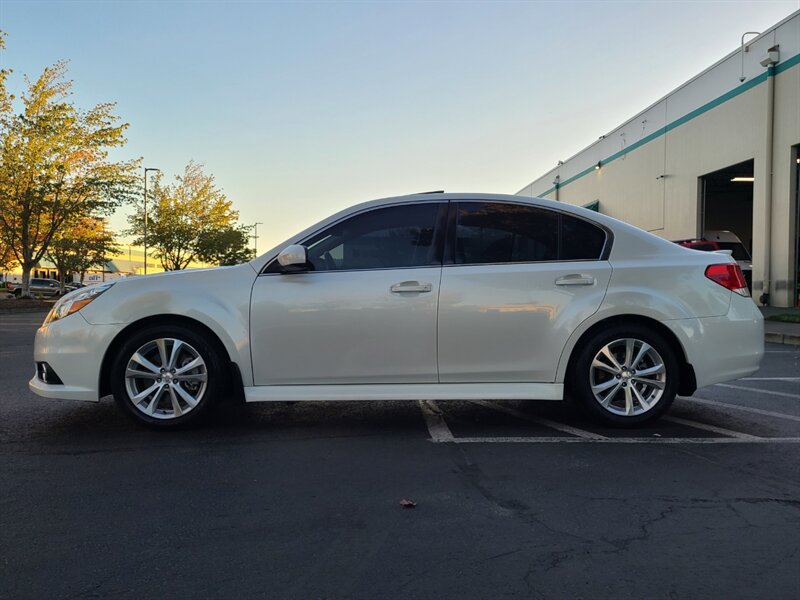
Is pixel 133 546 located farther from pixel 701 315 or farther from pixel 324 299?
pixel 701 315

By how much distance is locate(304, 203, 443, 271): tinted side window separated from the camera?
4.72 m

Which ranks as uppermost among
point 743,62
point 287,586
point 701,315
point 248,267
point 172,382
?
point 743,62

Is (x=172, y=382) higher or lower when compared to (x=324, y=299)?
lower

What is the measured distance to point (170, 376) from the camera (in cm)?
457

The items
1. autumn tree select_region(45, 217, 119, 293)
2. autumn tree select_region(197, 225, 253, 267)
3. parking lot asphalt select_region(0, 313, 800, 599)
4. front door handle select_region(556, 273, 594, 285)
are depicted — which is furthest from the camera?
autumn tree select_region(197, 225, 253, 267)

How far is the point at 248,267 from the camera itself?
15.4 ft

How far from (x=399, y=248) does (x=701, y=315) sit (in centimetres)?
229

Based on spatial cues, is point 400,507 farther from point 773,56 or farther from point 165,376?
point 773,56

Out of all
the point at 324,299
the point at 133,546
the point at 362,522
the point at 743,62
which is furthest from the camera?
the point at 743,62

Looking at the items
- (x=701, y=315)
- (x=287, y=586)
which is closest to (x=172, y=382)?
(x=287, y=586)

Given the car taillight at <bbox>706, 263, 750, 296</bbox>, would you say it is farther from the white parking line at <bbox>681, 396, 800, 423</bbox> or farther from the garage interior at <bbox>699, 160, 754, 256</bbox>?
the garage interior at <bbox>699, 160, 754, 256</bbox>

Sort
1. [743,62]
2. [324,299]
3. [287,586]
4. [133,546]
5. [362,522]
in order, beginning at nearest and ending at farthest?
[287,586], [133,546], [362,522], [324,299], [743,62]

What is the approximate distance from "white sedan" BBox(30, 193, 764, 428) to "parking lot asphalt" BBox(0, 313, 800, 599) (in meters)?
0.35

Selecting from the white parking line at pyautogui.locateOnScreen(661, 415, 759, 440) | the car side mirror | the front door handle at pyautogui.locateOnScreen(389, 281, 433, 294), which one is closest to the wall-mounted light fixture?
the white parking line at pyautogui.locateOnScreen(661, 415, 759, 440)
